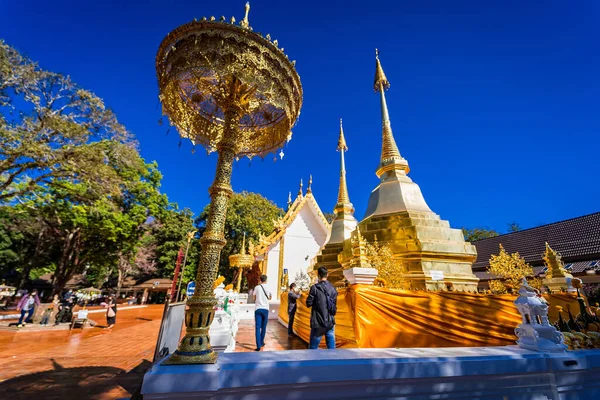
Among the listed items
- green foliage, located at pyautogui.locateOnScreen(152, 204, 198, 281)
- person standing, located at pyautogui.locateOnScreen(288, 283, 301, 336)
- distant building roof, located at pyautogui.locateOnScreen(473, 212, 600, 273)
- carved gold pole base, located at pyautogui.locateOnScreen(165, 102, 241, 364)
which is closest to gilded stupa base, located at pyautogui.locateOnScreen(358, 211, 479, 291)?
person standing, located at pyautogui.locateOnScreen(288, 283, 301, 336)

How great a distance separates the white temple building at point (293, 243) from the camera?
1908 cm

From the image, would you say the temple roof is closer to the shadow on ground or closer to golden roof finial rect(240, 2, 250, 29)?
the shadow on ground

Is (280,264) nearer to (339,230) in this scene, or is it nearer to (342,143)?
(339,230)

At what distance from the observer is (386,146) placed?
1272cm

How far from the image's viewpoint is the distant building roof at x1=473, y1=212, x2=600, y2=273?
49.0 ft

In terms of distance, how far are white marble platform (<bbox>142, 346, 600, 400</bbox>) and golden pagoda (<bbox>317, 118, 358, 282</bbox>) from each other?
351 inches

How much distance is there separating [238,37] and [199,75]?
0.75 m

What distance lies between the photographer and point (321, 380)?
198 cm

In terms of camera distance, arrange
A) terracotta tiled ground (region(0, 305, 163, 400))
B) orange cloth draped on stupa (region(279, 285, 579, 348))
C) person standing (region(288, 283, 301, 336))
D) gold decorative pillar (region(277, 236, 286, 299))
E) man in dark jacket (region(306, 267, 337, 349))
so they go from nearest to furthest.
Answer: terracotta tiled ground (region(0, 305, 163, 400)), man in dark jacket (region(306, 267, 337, 349)), orange cloth draped on stupa (region(279, 285, 579, 348)), person standing (region(288, 283, 301, 336)), gold decorative pillar (region(277, 236, 286, 299))

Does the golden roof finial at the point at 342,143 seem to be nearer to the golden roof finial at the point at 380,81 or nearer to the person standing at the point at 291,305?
the golden roof finial at the point at 380,81

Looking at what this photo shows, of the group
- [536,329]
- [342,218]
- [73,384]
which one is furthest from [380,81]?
[73,384]

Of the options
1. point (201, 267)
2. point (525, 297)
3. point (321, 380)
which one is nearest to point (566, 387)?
point (525, 297)

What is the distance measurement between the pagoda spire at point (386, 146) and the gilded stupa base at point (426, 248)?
9.16 ft

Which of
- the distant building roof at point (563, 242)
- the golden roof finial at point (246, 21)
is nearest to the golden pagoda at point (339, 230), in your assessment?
the golden roof finial at point (246, 21)
